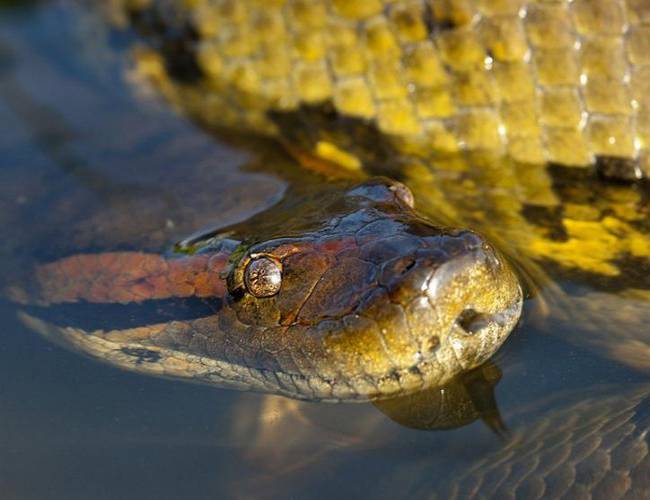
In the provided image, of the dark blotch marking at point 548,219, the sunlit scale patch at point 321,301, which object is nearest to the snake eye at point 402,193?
the sunlit scale patch at point 321,301

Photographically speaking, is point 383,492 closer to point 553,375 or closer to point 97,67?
point 553,375

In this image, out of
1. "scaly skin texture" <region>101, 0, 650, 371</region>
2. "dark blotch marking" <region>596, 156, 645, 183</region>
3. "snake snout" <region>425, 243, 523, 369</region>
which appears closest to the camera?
"snake snout" <region>425, 243, 523, 369</region>

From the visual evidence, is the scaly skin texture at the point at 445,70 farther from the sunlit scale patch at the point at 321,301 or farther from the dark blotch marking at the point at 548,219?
the sunlit scale patch at the point at 321,301

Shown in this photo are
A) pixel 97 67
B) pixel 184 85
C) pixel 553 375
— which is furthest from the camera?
pixel 97 67

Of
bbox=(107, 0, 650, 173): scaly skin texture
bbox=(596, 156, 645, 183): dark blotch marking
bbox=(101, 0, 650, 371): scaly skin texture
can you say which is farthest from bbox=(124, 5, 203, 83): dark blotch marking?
bbox=(596, 156, 645, 183): dark blotch marking

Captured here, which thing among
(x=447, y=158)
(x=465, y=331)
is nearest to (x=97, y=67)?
(x=447, y=158)

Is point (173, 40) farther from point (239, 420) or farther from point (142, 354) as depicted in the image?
point (239, 420)

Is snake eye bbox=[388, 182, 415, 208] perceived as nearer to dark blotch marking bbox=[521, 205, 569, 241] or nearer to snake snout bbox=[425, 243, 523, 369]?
snake snout bbox=[425, 243, 523, 369]
